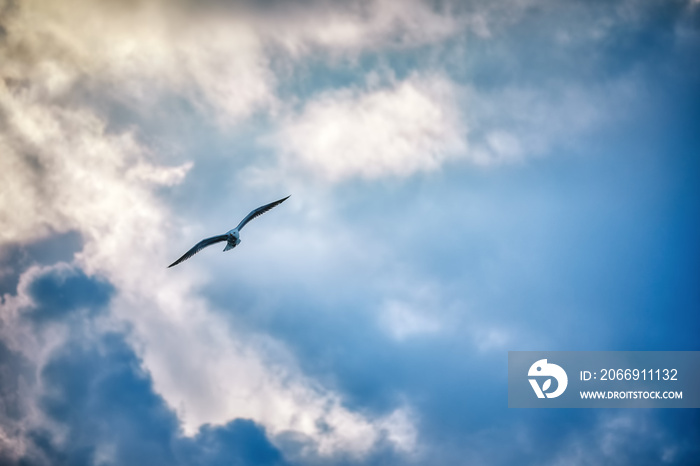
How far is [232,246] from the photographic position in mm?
54844

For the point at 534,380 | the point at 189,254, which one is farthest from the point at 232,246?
the point at 534,380

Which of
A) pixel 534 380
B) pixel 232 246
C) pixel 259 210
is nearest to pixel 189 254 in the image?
pixel 232 246

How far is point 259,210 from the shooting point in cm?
5472

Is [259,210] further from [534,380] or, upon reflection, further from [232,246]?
[534,380]

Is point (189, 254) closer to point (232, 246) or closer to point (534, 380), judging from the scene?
point (232, 246)

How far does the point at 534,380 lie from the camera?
10800 centimetres

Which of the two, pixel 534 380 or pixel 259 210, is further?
pixel 534 380

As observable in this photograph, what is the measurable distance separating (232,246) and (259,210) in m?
4.72

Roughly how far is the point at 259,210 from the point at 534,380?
7854 cm

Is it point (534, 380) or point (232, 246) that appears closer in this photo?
point (232, 246)

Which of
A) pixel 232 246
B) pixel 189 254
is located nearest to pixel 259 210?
pixel 232 246

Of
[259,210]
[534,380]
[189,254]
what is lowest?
[189,254]

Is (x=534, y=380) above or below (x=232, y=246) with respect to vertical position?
above

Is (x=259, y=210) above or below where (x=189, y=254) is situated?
above
